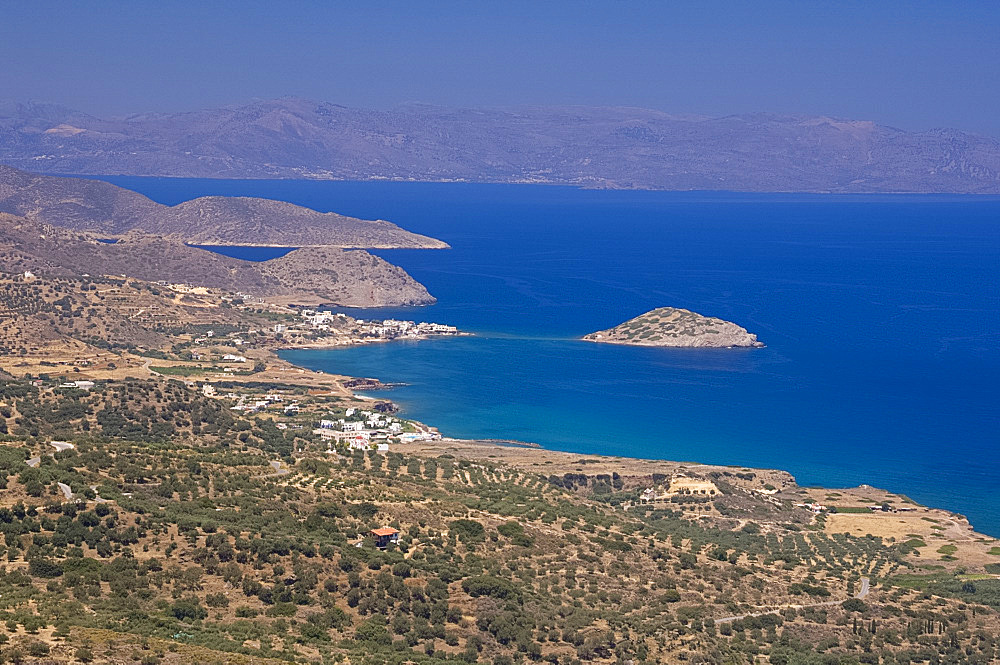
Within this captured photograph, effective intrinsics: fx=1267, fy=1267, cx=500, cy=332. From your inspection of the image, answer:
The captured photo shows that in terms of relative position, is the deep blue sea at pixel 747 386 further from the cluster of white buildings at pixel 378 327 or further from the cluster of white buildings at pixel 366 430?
the cluster of white buildings at pixel 366 430

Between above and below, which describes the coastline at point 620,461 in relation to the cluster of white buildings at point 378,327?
below

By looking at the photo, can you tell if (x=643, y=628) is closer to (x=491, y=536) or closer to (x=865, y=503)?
(x=491, y=536)

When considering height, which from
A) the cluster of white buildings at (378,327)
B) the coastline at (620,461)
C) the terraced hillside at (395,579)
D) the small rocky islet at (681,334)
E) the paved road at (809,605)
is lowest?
the coastline at (620,461)

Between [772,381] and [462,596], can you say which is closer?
[462,596]

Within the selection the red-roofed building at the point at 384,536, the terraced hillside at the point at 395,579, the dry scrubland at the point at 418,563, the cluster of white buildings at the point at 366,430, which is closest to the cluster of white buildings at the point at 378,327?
the cluster of white buildings at the point at 366,430

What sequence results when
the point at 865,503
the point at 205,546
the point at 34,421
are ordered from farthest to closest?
the point at 865,503 < the point at 34,421 < the point at 205,546

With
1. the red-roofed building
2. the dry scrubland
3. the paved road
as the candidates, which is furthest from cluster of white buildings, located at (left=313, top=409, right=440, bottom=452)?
the paved road

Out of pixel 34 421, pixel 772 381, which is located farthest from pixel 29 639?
pixel 772 381
